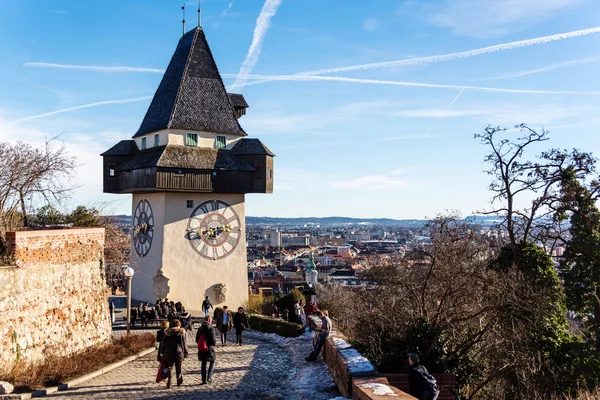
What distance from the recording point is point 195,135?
30078mm

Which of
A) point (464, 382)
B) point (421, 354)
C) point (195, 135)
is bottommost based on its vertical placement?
point (464, 382)

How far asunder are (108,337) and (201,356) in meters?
5.64

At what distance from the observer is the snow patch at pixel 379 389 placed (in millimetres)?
7431

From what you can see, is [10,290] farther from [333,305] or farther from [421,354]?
[333,305]

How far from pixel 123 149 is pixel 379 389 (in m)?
26.4

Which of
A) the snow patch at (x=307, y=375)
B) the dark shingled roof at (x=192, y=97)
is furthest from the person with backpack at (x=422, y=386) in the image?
the dark shingled roof at (x=192, y=97)

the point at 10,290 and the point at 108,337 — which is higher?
the point at 10,290

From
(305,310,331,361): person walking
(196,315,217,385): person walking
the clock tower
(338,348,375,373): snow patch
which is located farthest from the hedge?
(338,348,375,373): snow patch

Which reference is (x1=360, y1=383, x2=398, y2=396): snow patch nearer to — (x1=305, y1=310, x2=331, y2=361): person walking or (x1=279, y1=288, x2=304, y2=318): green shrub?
(x1=305, y1=310, x2=331, y2=361): person walking

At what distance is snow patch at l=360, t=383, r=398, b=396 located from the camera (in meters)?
7.43

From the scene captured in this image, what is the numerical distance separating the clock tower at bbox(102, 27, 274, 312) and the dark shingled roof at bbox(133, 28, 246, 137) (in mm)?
50

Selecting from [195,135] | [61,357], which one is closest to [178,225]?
[195,135]

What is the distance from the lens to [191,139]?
98.3 ft

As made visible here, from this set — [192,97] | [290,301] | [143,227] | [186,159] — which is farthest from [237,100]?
[290,301]
